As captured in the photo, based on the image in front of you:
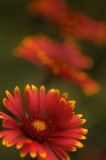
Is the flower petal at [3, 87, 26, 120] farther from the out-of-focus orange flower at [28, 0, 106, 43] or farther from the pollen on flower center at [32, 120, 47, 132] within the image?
the out-of-focus orange flower at [28, 0, 106, 43]

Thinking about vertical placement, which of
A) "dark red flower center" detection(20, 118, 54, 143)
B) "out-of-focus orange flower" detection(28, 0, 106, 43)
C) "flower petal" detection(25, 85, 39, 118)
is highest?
"out-of-focus orange flower" detection(28, 0, 106, 43)

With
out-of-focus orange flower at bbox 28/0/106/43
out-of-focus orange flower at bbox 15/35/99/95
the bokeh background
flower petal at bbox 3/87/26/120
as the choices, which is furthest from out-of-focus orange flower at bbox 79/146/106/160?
flower petal at bbox 3/87/26/120

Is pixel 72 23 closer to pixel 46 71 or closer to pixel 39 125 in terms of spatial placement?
pixel 46 71

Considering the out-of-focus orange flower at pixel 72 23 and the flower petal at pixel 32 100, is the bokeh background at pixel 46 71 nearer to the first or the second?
the out-of-focus orange flower at pixel 72 23

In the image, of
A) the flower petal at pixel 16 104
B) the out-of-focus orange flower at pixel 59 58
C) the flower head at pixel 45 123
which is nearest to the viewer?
the flower head at pixel 45 123

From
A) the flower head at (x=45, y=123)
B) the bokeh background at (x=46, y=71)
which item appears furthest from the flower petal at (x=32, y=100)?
the bokeh background at (x=46, y=71)

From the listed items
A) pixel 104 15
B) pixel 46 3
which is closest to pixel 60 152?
pixel 46 3

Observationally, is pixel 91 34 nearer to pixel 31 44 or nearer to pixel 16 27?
pixel 31 44
